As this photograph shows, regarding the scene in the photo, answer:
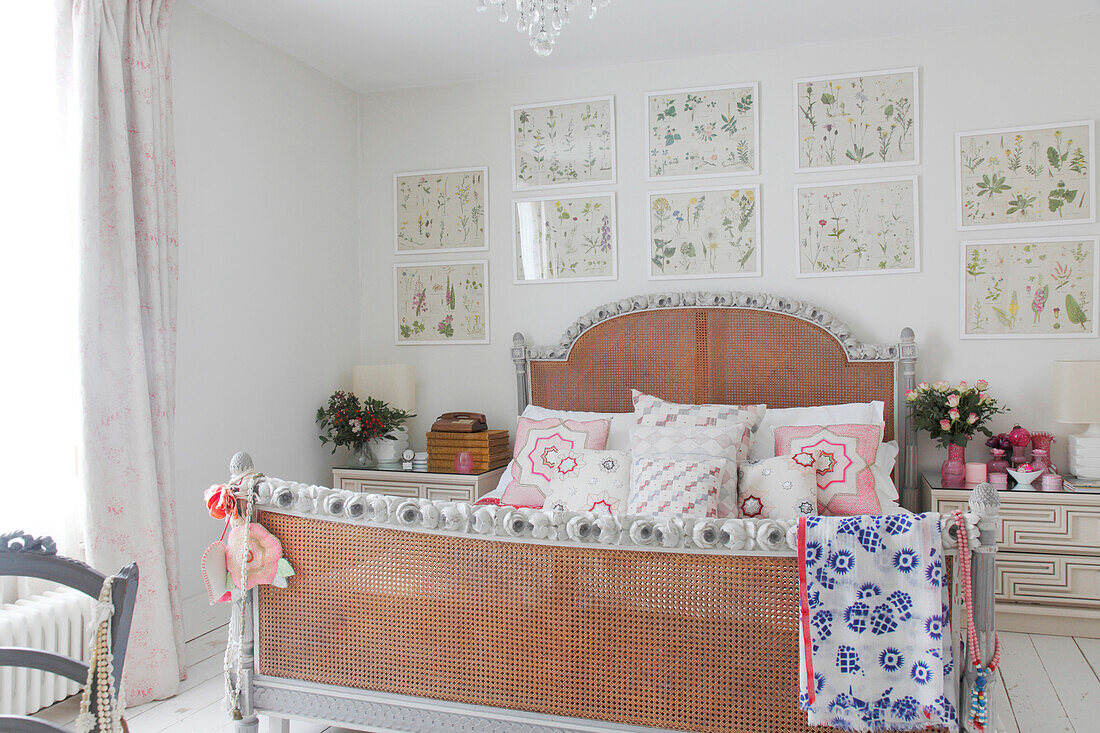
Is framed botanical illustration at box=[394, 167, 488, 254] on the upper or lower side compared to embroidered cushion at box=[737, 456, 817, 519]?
upper

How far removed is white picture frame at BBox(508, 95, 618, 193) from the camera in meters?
4.07

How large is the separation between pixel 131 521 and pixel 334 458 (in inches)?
62.0

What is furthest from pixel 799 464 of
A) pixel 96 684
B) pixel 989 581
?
pixel 96 684

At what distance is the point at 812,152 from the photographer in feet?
12.5

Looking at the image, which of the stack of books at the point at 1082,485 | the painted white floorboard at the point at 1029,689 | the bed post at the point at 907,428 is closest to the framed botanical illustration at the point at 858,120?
the bed post at the point at 907,428

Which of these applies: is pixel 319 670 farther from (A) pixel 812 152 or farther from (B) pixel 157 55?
(A) pixel 812 152

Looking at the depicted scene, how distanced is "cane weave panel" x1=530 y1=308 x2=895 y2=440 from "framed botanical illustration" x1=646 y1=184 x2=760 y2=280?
0.79 ft

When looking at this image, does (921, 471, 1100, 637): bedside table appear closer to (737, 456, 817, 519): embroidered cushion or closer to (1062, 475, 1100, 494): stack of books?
(1062, 475, 1100, 494): stack of books

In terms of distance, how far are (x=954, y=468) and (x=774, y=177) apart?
1587mm

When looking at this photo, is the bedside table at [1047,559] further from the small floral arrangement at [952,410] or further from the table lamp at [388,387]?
the table lamp at [388,387]

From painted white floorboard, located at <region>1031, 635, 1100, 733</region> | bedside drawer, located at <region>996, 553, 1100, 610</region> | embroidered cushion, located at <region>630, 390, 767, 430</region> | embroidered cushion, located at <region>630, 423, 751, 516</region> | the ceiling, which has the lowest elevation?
painted white floorboard, located at <region>1031, 635, 1100, 733</region>

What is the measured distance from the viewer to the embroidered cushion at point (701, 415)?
3.30 m

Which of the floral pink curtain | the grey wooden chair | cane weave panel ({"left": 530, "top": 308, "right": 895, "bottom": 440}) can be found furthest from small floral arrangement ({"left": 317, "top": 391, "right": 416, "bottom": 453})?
the grey wooden chair

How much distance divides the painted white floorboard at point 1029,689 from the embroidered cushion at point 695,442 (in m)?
1.15
